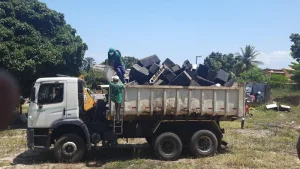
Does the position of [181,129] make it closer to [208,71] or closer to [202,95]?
[202,95]

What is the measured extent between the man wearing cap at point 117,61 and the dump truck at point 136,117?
2.76 feet

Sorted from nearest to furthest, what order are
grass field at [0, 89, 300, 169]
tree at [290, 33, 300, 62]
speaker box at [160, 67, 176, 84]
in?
1. grass field at [0, 89, 300, 169]
2. speaker box at [160, 67, 176, 84]
3. tree at [290, 33, 300, 62]

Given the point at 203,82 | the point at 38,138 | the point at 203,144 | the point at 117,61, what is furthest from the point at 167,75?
the point at 38,138

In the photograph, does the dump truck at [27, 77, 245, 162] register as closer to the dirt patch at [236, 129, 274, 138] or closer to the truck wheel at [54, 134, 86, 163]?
the truck wheel at [54, 134, 86, 163]

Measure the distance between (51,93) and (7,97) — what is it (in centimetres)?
852

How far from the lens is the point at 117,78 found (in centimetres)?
905

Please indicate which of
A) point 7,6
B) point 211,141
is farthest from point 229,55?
point 211,141

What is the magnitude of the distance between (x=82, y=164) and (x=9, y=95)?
30.0 feet

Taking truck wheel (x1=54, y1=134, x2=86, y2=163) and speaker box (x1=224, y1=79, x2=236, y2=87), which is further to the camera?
speaker box (x1=224, y1=79, x2=236, y2=87)

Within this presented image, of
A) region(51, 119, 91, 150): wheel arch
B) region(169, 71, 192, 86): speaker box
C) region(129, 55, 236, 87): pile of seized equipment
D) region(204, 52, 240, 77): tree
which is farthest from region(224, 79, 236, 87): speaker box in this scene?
region(204, 52, 240, 77): tree

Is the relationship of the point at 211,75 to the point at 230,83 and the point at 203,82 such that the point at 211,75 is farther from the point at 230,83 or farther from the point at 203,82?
the point at 230,83

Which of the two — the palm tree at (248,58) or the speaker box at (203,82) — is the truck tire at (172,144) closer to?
the speaker box at (203,82)

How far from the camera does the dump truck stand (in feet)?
29.7

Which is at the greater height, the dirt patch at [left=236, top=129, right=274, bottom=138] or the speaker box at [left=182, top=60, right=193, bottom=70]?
the speaker box at [left=182, top=60, right=193, bottom=70]
